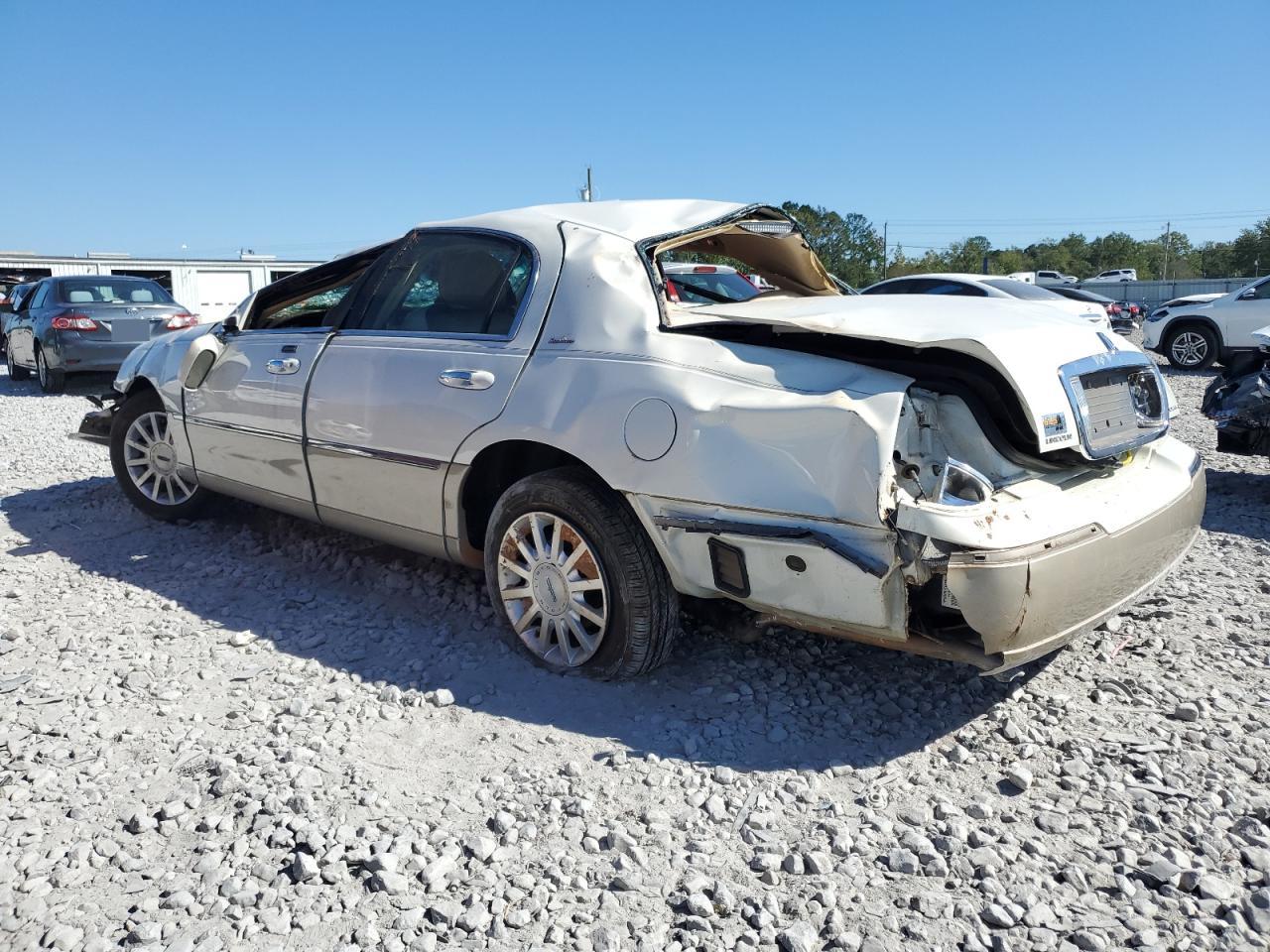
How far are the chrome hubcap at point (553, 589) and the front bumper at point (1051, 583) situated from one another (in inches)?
48.1

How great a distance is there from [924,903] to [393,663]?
214 centimetres

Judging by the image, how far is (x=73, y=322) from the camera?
1173 centimetres

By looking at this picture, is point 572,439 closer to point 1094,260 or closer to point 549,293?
point 549,293

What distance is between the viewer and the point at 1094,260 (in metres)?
89.9

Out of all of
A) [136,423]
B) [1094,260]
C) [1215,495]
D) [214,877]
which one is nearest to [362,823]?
[214,877]

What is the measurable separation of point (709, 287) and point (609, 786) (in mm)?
2532

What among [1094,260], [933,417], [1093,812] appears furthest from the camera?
[1094,260]

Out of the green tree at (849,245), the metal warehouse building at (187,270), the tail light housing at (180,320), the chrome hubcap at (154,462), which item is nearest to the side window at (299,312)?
the chrome hubcap at (154,462)

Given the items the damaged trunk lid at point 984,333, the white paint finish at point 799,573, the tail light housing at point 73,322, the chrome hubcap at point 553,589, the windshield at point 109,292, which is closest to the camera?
the white paint finish at point 799,573

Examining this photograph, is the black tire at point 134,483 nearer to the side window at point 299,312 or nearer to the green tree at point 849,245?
the side window at point 299,312

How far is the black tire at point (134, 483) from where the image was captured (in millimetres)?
5344

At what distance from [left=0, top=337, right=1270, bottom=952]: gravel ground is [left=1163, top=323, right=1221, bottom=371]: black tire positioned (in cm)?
1106

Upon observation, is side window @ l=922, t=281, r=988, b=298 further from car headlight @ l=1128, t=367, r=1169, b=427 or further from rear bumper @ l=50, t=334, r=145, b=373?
rear bumper @ l=50, t=334, r=145, b=373

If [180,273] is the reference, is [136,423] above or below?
below
